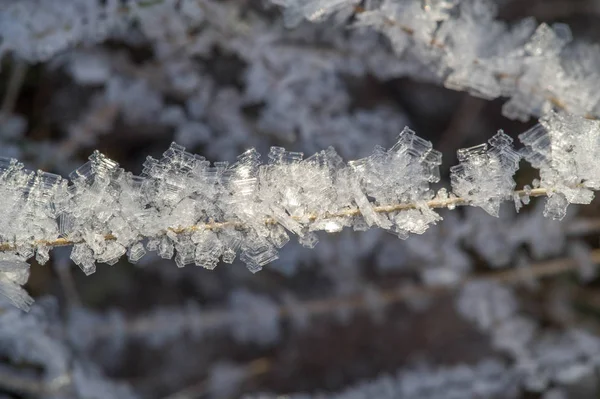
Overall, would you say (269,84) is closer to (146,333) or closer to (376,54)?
(376,54)

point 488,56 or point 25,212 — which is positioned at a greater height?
point 488,56

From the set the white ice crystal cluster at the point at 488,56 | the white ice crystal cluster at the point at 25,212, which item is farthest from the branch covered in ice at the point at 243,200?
the white ice crystal cluster at the point at 488,56

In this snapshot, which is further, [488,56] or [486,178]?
[488,56]

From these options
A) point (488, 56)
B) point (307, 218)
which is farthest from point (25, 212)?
point (488, 56)

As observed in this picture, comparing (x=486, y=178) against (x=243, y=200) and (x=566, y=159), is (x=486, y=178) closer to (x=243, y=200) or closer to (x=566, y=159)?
(x=566, y=159)

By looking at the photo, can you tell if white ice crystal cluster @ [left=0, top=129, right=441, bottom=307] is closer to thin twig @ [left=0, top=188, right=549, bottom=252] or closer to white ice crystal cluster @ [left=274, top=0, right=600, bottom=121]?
thin twig @ [left=0, top=188, right=549, bottom=252]

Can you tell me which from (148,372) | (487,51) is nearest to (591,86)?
(487,51)
